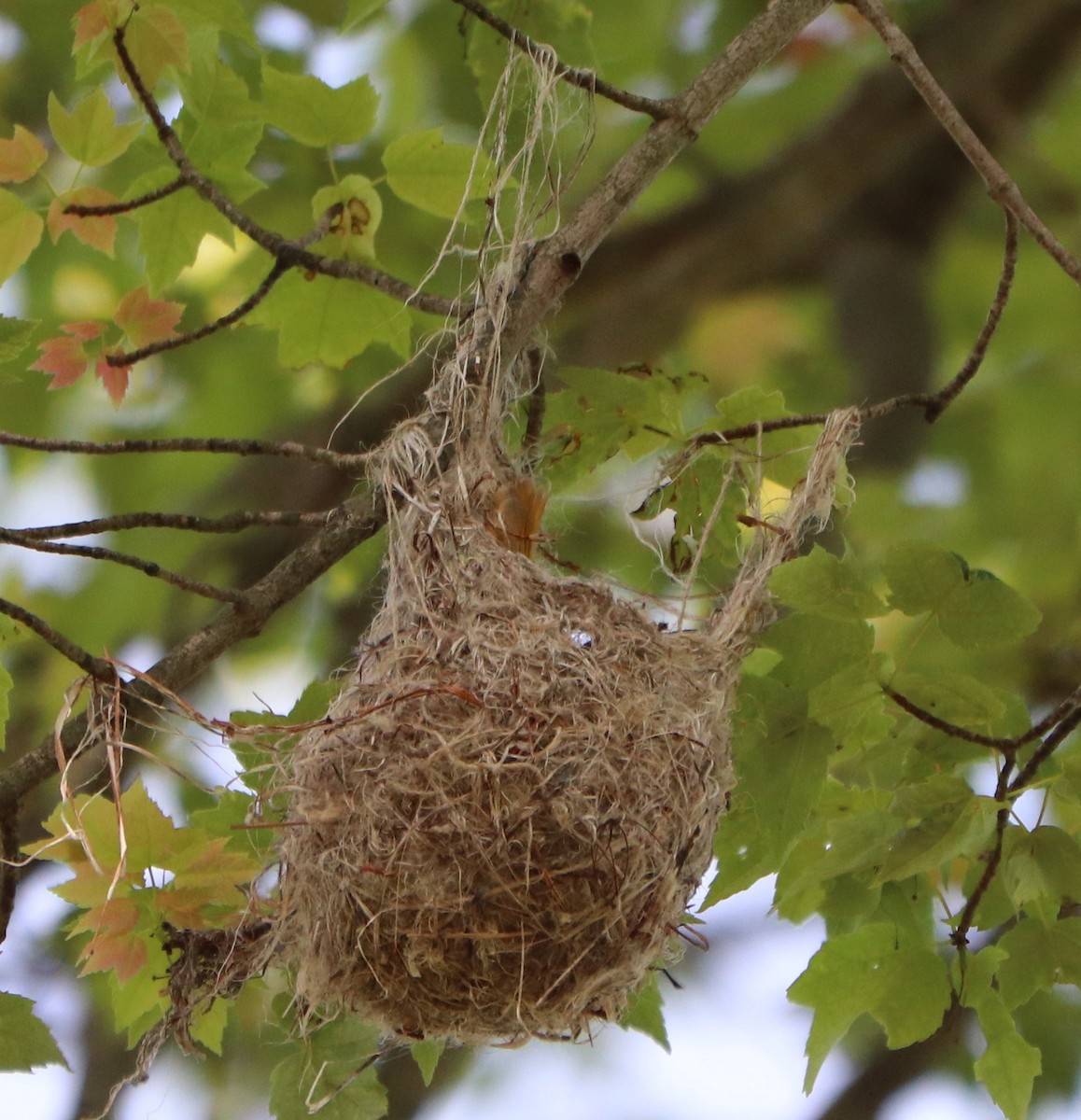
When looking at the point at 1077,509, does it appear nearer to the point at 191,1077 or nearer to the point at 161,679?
the point at 161,679

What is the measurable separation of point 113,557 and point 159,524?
0.26 ft

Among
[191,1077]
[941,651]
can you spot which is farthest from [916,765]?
[191,1077]

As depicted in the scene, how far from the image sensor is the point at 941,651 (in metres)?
3.85

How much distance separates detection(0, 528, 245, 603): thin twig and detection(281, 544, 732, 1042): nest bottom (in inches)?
9.5

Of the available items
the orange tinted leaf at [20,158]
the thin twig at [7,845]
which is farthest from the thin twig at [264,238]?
the thin twig at [7,845]

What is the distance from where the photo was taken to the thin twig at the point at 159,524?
187 centimetres

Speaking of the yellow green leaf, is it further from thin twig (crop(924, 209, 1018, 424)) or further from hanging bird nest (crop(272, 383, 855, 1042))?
thin twig (crop(924, 209, 1018, 424))

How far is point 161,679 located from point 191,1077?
3729mm

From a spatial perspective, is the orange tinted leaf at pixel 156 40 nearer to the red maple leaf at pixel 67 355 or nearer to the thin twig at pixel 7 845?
the red maple leaf at pixel 67 355

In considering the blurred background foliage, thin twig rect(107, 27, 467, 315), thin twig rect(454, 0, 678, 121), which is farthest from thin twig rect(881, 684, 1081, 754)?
the blurred background foliage

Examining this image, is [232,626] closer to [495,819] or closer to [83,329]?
[495,819]

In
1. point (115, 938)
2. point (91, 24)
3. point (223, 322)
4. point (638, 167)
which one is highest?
point (91, 24)

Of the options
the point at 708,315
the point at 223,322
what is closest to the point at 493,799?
the point at 223,322

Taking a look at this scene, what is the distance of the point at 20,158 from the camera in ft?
6.89
